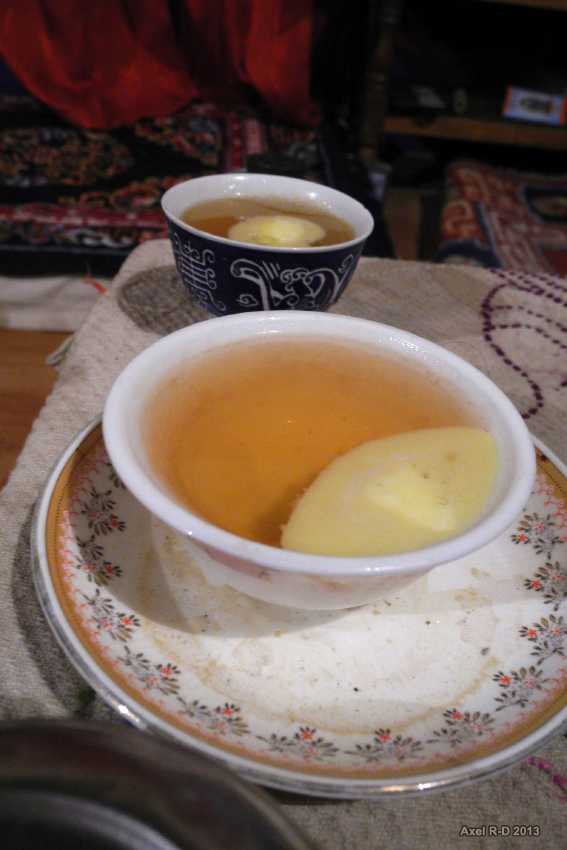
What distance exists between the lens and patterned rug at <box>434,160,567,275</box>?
1584mm

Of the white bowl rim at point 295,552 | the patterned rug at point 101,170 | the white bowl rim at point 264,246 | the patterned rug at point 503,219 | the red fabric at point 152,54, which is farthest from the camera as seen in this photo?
the red fabric at point 152,54

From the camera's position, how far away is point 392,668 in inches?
13.9

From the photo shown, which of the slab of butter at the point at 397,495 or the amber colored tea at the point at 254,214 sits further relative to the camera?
the amber colored tea at the point at 254,214

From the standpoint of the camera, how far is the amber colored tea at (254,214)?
623mm

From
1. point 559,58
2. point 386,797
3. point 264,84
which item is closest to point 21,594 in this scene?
point 386,797

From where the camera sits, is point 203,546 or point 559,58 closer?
point 203,546

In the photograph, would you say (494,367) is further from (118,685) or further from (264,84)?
Result: (264,84)

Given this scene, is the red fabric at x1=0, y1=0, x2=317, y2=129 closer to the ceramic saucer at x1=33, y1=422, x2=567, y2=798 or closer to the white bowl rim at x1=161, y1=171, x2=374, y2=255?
the white bowl rim at x1=161, y1=171, x2=374, y2=255

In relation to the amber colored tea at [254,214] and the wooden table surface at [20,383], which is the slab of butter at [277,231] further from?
the wooden table surface at [20,383]

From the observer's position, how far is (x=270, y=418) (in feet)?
1.44

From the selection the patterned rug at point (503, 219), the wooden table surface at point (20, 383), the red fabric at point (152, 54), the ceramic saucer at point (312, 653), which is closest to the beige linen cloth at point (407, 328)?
the ceramic saucer at point (312, 653)

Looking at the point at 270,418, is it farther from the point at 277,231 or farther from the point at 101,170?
the point at 101,170

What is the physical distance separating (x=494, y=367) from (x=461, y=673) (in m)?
0.40

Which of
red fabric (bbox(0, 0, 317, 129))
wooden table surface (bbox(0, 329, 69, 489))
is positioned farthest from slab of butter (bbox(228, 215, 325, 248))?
red fabric (bbox(0, 0, 317, 129))
